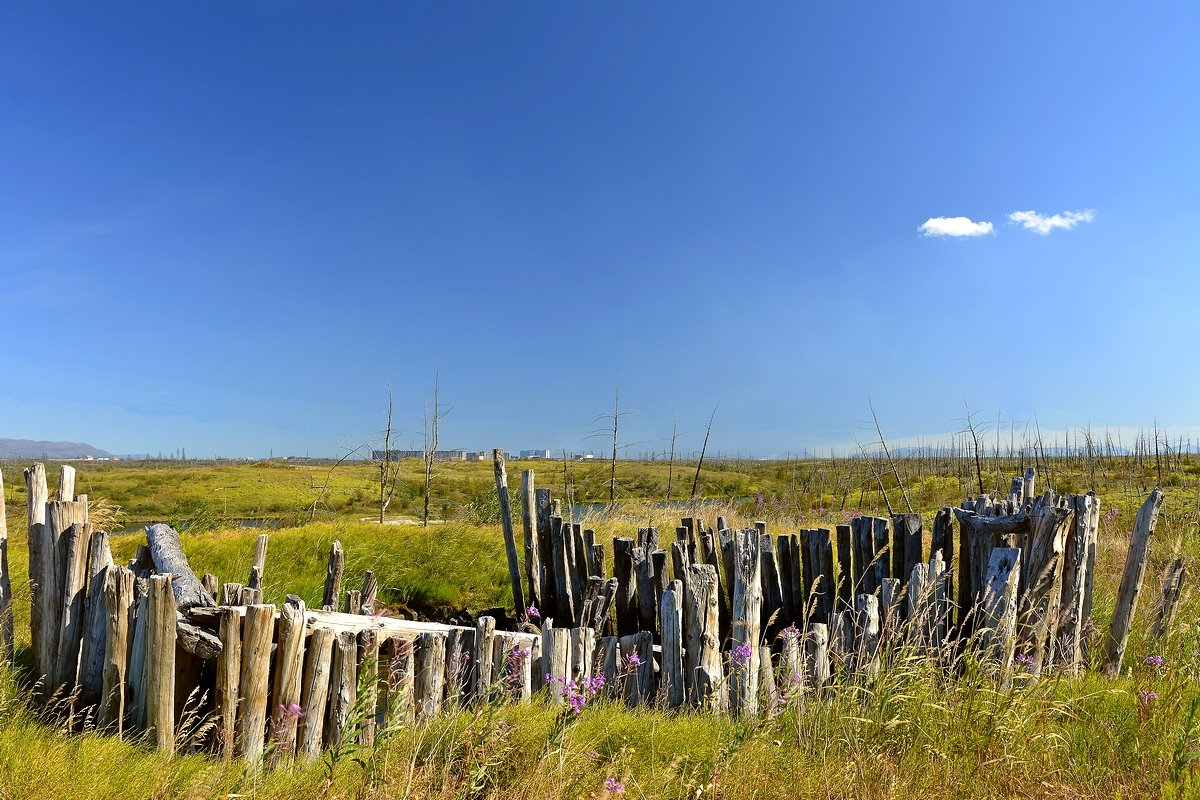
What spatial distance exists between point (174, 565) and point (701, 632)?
4.27 metres

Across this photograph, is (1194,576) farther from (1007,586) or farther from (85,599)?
(85,599)

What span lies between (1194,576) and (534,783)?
7715 mm

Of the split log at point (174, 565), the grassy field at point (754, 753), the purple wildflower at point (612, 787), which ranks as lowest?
the grassy field at point (754, 753)

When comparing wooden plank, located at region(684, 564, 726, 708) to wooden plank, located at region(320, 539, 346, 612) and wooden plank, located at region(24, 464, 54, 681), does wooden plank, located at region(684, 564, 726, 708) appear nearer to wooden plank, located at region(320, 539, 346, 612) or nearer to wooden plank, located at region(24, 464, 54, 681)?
wooden plank, located at region(320, 539, 346, 612)

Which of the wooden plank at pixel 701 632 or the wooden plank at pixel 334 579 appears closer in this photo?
the wooden plank at pixel 701 632

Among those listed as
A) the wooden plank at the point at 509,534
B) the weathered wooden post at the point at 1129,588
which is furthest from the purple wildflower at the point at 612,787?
the weathered wooden post at the point at 1129,588

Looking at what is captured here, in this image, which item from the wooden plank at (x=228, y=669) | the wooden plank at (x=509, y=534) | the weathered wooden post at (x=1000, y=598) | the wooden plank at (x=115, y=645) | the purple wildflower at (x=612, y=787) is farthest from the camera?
the wooden plank at (x=509, y=534)

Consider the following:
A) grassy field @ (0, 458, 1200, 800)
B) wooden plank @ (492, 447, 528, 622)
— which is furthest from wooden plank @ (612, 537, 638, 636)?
grassy field @ (0, 458, 1200, 800)

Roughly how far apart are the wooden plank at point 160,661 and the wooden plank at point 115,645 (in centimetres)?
19

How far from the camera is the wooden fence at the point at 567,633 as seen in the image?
12.5ft

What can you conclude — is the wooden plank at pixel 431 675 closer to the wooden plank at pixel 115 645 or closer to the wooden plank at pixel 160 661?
the wooden plank at pixel 160 661

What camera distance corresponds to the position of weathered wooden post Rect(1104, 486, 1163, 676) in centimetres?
521

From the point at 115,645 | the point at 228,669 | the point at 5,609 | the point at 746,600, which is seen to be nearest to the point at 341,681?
the point at 228,669

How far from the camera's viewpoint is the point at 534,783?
284cm
